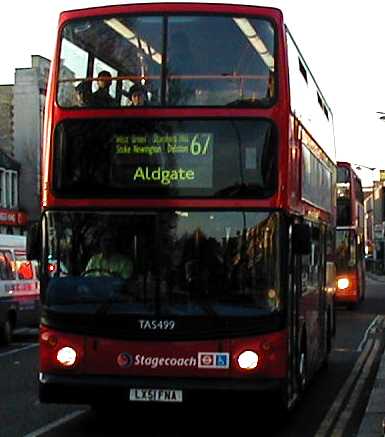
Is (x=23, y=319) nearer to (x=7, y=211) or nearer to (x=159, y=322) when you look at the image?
(x=159, y=322)

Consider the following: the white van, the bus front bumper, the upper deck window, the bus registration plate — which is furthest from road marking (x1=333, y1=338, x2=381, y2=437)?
the white van

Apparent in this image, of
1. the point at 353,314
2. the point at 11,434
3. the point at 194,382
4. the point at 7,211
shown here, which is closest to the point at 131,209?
the point at 194,382

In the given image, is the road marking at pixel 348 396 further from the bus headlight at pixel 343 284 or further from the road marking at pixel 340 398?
the bus headlight at pixel 343 284

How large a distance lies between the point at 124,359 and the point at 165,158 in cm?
194

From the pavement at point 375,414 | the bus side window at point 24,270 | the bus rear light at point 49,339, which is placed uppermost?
the bus side window at point 24,270

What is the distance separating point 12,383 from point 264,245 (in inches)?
250

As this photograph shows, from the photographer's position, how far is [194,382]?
29.6ft

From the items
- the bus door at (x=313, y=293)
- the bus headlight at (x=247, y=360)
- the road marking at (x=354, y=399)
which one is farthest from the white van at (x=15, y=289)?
the bus headlight at (x=247, y=360)

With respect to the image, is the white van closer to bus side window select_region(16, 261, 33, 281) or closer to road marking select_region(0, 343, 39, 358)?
bus side window select_region(16, 261, 33, 281)

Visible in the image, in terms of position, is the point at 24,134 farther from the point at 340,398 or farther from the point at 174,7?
the point at 174,7

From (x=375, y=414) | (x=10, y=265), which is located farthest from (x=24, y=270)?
(x=375, y=414)

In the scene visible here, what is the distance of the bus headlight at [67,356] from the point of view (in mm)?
9203

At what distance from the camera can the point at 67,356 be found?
363 inches

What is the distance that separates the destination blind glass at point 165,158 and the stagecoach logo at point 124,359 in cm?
152
